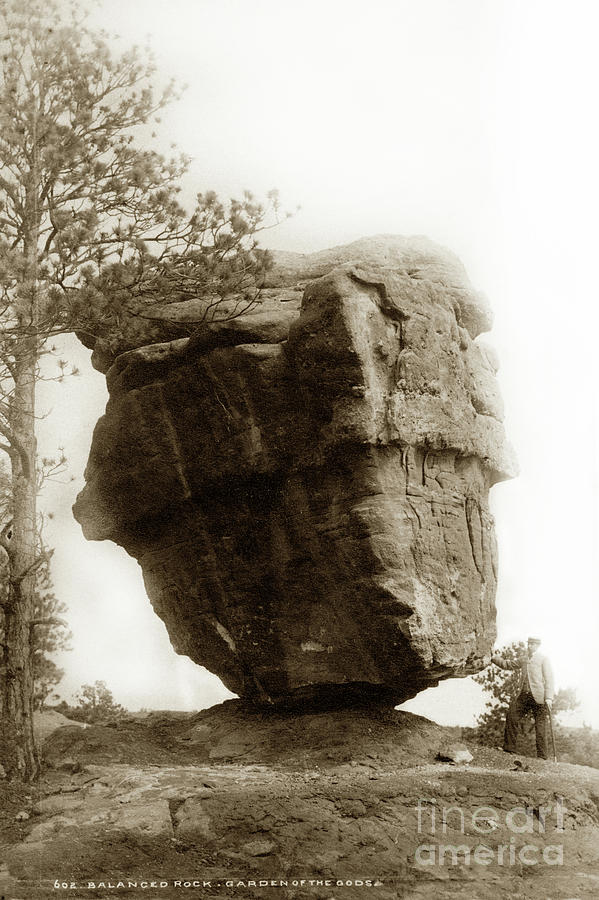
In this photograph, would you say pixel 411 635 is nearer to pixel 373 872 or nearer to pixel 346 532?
pixel 346 532

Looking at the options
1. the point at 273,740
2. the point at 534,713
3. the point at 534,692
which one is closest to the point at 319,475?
the point at 273,740

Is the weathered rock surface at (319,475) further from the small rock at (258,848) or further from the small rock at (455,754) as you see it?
the small rock at (258,848)

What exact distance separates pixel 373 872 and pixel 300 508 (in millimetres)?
5002

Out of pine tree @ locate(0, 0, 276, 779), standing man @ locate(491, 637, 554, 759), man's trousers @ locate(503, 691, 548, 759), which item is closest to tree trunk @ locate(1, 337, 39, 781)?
pine tree @ locate(0, 0, 276, 779)

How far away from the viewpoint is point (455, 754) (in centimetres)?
1244

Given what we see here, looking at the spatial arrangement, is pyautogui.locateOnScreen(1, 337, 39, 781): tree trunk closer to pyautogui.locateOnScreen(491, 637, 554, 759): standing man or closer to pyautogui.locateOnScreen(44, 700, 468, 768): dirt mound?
pyautogui.locateOnScreen(44, 700, 468, 768): dirt mound

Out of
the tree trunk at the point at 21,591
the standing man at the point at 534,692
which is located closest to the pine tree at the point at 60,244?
the tree trunk at the point at 21,591

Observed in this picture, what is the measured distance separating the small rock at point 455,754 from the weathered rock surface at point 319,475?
928 mm

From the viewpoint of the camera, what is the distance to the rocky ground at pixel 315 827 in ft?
30.4

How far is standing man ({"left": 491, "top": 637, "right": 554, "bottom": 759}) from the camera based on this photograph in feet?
44.4

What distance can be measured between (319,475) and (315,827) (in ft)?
15.1

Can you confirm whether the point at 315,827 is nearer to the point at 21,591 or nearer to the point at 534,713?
the point at 21,591

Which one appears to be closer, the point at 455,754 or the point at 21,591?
the point at 21,591

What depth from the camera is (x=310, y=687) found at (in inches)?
518
